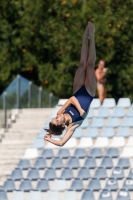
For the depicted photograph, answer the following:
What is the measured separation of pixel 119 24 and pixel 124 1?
2.59ft

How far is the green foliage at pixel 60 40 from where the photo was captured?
28125 millimetres

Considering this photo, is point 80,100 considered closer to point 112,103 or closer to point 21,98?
point 112,103

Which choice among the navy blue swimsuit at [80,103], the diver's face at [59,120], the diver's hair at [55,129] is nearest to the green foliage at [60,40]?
the navy blue swimsuit at [80,103]

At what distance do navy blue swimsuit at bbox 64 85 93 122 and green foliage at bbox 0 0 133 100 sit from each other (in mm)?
10963

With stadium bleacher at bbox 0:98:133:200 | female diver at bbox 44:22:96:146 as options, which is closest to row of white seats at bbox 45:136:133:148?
stadium bleacher at bbox 0:98:133:200

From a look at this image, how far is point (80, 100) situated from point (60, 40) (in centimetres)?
1185

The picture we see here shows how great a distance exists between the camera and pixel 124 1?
2844 centimetres

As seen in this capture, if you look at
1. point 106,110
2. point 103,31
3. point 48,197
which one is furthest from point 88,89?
point 103,31

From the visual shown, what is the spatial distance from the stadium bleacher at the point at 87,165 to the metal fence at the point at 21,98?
1001 mm

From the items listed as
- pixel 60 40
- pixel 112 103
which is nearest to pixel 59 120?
pixel 112 103

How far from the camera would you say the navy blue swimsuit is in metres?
16.8

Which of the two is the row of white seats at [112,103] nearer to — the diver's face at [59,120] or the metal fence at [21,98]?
the metal fence at [21,98]

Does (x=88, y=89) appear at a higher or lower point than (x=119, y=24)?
higher

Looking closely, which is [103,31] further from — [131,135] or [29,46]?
[131,135]
